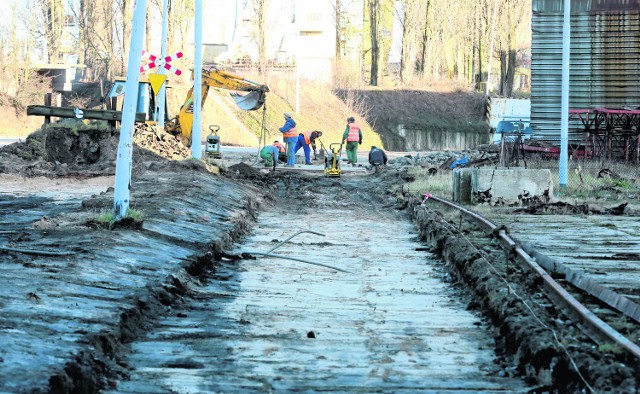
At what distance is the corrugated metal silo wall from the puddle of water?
70.7ft

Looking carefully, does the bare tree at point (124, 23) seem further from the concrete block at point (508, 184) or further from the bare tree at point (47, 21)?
the concrete block at point (508, 184)

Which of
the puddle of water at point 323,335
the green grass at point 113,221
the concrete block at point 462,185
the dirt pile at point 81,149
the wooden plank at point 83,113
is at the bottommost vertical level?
the puddle of water at point 323,335

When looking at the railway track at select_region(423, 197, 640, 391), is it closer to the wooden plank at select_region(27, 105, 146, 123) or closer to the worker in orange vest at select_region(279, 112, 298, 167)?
the wooden plank at select_region(27, 105, 146, 123)

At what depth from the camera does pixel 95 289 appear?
9.82 metres

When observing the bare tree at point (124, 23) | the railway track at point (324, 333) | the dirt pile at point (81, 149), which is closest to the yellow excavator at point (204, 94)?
the dirt pile at point (81, 149)

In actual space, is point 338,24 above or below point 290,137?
above

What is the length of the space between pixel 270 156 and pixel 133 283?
2251 cm

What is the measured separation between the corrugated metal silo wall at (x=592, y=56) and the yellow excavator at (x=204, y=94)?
9.20 m

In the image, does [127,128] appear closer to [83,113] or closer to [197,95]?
[197,95]

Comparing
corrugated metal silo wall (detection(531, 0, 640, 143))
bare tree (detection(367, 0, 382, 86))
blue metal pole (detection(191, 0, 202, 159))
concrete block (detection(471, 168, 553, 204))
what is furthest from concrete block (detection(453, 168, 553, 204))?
bare tree (detection(367, 0, 382, 86))

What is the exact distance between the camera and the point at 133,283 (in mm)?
10500

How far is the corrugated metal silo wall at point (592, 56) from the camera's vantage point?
34438mm

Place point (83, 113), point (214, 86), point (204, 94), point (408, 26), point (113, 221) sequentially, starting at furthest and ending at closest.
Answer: point (408, 26), point (204, 94), point (214, 86), point (83, 113), point (113, 221)

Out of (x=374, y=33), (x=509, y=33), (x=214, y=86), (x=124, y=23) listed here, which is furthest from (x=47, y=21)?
(x=214, y=86)
